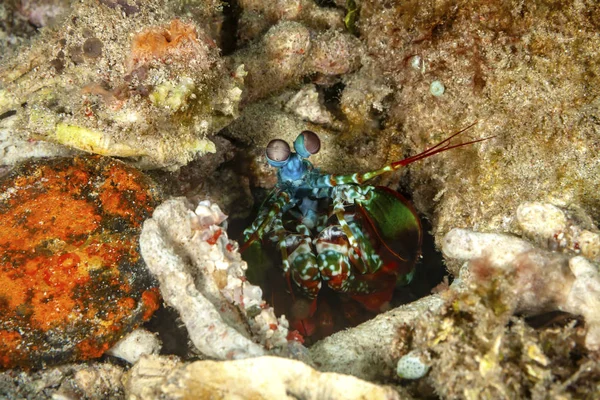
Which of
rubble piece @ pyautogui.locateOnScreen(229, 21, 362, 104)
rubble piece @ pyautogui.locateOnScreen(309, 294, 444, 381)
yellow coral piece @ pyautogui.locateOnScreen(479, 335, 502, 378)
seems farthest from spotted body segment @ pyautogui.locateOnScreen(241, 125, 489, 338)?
yellow coral piece @ pyautogui.locateOnScreen(479, 335, 502, 378)

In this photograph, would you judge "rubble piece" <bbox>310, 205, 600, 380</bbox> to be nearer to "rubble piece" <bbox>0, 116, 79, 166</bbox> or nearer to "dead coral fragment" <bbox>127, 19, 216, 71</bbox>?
"dead coral fragment" <bbox>127, 19, 216, 71</bbox>

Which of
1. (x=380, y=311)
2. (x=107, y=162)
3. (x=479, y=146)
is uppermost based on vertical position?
(x=107, y=162)

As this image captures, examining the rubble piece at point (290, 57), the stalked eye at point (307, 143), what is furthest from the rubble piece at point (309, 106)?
the stalked eye at point (307, 143)

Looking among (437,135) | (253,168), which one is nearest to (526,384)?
(437,135)

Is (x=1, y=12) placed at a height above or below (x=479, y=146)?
above

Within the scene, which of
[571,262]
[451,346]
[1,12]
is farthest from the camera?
[1,12]

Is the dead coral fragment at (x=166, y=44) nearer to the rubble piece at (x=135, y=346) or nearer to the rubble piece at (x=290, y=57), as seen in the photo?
the rubble piece at (x=290, y=57)

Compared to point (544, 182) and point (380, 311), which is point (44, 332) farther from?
point (544, 182)

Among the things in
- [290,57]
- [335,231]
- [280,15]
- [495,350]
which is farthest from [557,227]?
[280,15]
